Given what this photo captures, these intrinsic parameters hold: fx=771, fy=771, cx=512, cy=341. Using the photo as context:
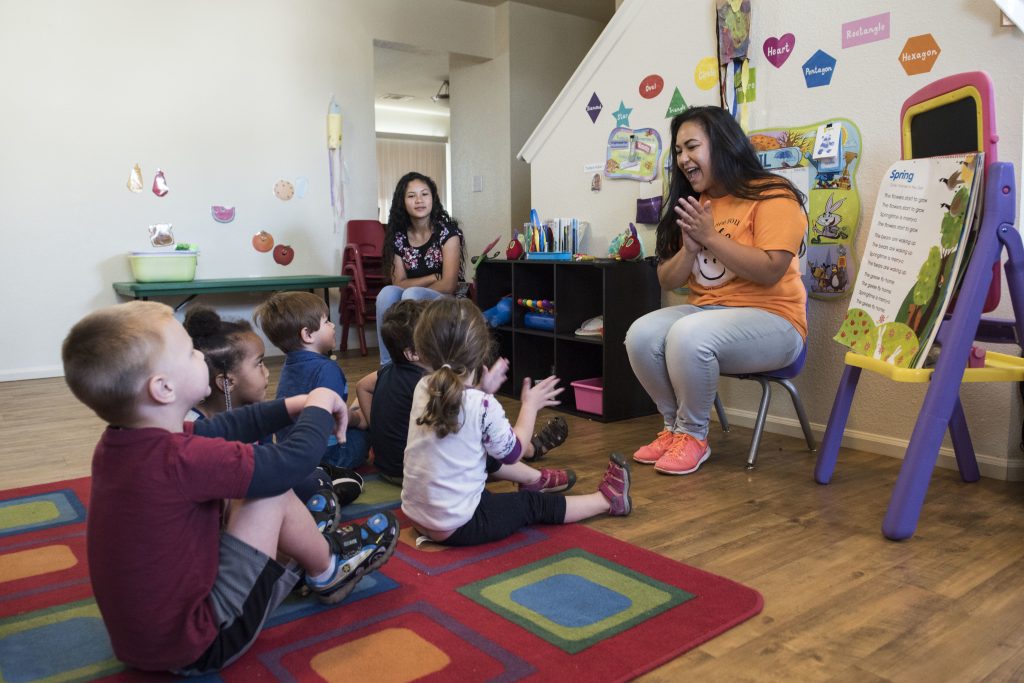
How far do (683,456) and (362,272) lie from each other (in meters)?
3.20

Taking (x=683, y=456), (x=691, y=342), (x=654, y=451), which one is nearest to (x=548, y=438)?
(x=654, y=451)

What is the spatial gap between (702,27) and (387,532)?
223 centimetres

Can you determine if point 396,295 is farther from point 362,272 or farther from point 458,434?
point 458,434

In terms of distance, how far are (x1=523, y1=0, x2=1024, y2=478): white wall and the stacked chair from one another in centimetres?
182

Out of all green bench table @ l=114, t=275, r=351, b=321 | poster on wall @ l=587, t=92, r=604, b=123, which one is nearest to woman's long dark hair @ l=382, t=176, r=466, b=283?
poster on wall @ l=587, t=92, r=604, b=123

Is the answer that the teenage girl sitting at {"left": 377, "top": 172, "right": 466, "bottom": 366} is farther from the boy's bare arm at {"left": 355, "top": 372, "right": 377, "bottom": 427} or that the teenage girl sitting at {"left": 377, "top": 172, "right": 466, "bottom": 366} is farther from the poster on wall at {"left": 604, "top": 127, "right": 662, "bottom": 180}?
the boy's bare arm at {"left": 355, "top": 372, "right": 377, "bottom": 427}

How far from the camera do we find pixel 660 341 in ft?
7.73

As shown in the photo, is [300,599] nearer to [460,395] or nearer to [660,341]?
[460,395]

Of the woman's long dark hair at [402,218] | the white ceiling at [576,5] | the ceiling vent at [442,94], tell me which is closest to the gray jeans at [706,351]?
the woman's long dark hair at [402,218]

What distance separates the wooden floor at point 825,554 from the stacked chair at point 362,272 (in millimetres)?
2420

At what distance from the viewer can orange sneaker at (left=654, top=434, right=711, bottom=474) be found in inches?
87.1

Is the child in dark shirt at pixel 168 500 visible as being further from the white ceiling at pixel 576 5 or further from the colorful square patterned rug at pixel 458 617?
the white ceiling at pixel 576 5

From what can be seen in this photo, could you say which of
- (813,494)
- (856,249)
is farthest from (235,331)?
(856,249)

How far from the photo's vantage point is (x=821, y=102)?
8.16 feet
